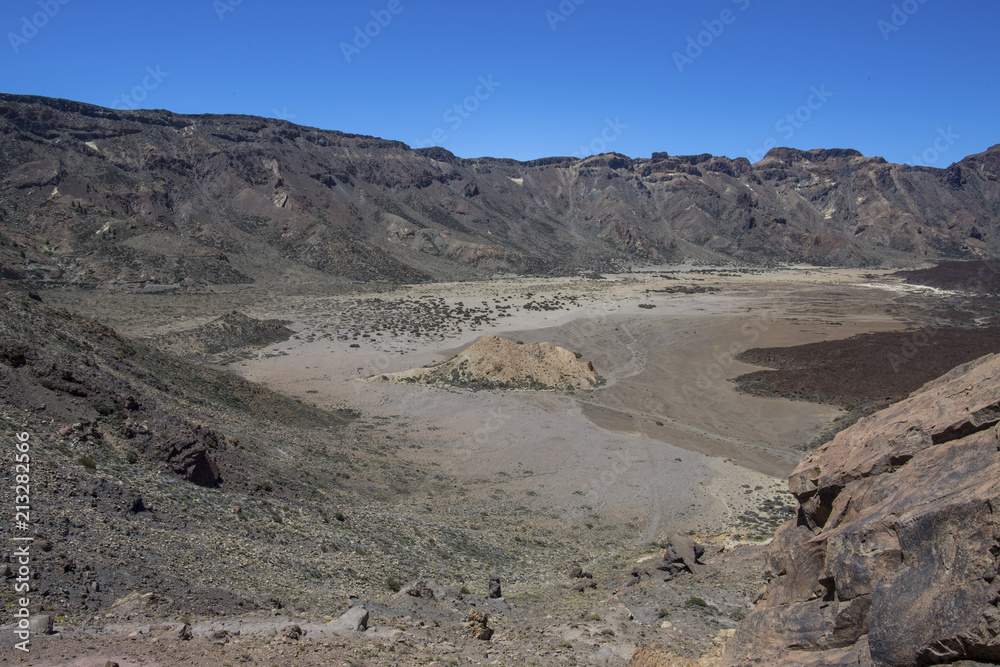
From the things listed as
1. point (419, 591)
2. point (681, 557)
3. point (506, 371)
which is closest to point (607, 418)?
point (506, 371)

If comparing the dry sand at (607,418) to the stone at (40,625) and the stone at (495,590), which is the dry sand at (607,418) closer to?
the stone at (495,590)

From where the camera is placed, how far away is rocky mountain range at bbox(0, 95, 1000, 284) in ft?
246

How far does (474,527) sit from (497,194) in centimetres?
15550

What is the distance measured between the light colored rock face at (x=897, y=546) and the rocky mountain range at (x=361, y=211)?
237 feet

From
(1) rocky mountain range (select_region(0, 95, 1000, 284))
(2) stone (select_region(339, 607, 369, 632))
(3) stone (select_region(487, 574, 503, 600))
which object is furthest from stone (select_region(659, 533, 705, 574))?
(1) rocky mountain range (select_region(0, 95, 1000, 284))

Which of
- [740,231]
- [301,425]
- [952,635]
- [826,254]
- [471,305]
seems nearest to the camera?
[952,635]

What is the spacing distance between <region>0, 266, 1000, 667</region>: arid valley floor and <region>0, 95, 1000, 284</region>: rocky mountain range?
33.7 meters

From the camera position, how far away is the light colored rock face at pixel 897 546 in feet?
18.8

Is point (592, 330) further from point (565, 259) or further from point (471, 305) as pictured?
point (565, 259)

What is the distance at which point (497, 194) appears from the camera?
545 ft

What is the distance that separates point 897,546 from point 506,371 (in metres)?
28.9

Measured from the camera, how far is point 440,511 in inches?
698

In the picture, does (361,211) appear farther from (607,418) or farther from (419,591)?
(419,591)

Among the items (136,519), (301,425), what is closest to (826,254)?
(301,425)
